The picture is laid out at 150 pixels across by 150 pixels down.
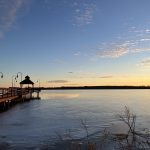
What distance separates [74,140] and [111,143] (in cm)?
188

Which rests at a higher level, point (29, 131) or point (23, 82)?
point (23, 82)

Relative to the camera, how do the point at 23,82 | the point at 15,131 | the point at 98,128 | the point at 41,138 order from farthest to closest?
the point at 23,82
the point at 98,128
the point at 15,131
the point at 41,138

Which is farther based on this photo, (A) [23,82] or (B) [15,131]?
(A) [23,82]

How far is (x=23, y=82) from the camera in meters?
65.4

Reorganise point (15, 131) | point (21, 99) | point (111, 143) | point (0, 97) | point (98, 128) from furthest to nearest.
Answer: point (21, 99), point (0, 97), point (98, 128), point (15, 131), point (111, 143)

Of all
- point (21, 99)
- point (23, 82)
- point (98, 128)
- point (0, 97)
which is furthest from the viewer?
point (23, 82)

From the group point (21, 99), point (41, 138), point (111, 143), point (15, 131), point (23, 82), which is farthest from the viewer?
point (23, 82)

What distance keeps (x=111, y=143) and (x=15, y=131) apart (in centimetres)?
669

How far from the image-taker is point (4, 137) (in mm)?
16391

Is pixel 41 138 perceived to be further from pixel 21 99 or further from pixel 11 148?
pixel 21 99

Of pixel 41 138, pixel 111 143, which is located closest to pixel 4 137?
pixel 41 138

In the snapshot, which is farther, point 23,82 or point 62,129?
point 23,82

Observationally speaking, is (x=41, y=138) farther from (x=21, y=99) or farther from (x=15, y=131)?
Result: (x=21, y=99)

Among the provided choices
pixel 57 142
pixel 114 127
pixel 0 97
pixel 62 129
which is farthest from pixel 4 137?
pixel 0 97
